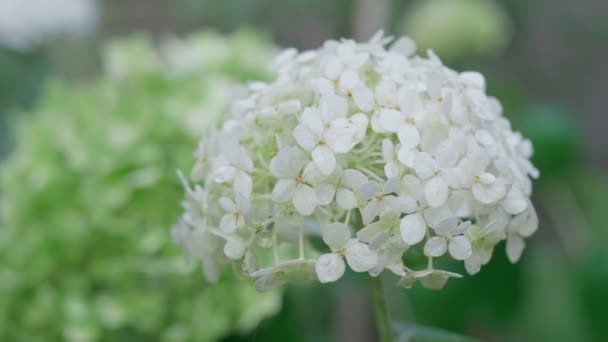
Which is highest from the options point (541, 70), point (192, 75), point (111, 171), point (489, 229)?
point (541, 70)

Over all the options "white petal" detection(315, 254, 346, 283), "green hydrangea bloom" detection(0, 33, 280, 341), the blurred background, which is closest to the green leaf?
the blurred background

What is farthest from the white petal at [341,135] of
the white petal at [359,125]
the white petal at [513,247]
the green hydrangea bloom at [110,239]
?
the green hydrangea bloom at [110,239]

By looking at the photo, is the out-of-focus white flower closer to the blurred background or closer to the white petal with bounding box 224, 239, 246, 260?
the blurred background

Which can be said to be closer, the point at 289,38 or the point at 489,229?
the point at 489,229

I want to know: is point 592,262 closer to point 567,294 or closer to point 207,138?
point 567,294

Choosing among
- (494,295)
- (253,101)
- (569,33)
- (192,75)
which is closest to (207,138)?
(253,101)

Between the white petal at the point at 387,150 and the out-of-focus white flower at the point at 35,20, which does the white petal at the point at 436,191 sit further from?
the out-of-focus white flower at the point at 35,20
